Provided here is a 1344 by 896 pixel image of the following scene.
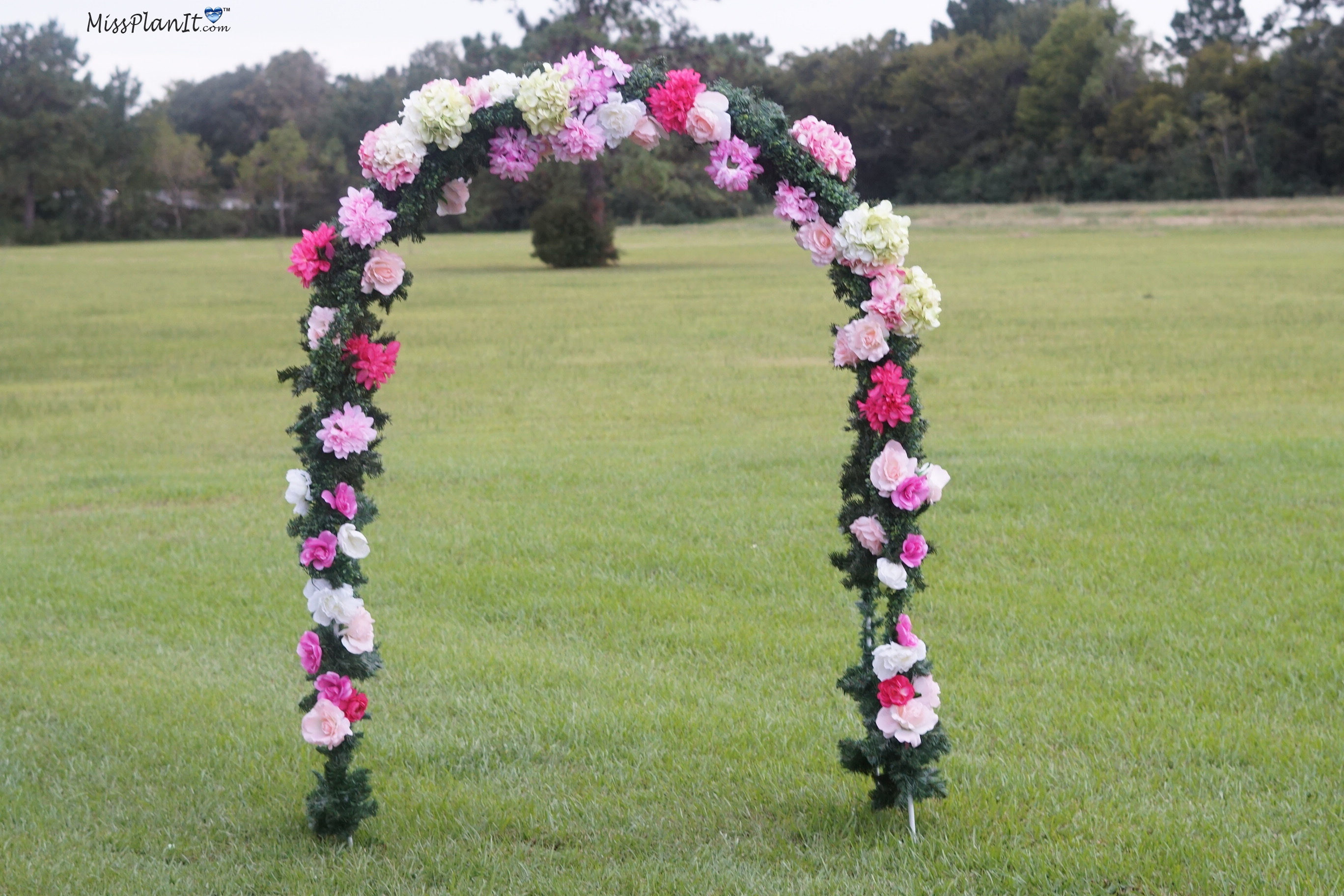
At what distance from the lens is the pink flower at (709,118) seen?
11.2 feet

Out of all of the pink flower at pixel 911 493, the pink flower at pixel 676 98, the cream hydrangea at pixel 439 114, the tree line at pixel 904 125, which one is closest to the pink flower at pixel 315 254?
the cream hydrangea at pixel 439 114

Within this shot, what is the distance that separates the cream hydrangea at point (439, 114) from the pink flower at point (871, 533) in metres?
1.51

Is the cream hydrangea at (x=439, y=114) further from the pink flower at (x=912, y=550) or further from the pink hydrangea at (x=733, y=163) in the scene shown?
the pink flower at (x=912, y=550)

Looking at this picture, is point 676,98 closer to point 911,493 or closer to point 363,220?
point 363,220

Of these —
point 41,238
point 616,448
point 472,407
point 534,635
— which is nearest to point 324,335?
point 534,635

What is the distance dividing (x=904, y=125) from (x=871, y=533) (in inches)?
3119

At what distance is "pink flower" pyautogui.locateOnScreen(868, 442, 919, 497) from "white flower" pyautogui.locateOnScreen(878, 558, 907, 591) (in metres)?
0.20

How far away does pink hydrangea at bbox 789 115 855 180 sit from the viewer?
11.6 ft

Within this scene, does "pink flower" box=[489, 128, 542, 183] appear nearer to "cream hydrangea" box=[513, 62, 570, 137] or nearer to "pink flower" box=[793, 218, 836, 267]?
"cream hydrangea" box=[513, 62, 570, 137]

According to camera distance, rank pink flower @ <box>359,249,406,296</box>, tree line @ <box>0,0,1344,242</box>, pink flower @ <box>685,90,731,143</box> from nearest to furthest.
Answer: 1. pink flower @ <box>685,90,731,143</box>
2. pink flower @ <box>359,249,406,296</box>
3. tree line @ <box>0,0,1344,242</box>

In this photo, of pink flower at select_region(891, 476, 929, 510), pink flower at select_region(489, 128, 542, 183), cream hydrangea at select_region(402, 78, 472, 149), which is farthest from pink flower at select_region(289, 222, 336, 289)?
pink flower at select_region(891, 476, 929, 510)

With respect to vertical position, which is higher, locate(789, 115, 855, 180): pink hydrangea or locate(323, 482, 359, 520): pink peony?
locate(789, 115, 855, 180): pink hydrangea

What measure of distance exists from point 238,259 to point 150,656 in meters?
39.9

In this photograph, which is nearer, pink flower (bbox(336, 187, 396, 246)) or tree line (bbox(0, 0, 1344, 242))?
pink flower (bbox(336, 187, 396, 246))
